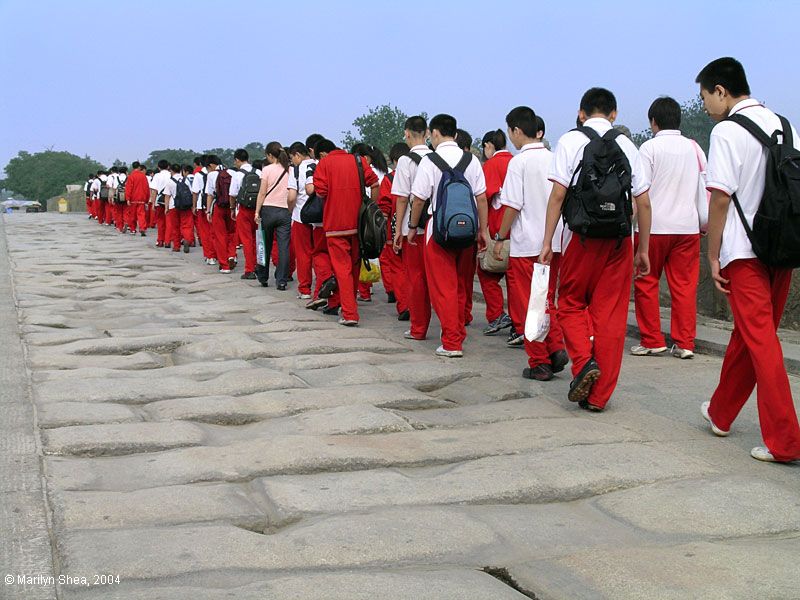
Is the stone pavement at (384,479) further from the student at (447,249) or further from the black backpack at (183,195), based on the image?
the black backpack at (183,195)

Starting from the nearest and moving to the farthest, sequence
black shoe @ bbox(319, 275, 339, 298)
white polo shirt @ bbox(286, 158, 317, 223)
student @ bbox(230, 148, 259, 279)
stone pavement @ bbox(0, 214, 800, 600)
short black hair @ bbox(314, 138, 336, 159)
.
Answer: stone pavement @ bbox(0, 214, 800, 600), black shoe @ bbox(319, 275, 339, 298), short black hair @ bbox(314, 138, 336, 159), white polo shirt @ bbox(286, 158, 317, 223), student @ bbox(230, 148, 259, 279)

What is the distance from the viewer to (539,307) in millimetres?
6355

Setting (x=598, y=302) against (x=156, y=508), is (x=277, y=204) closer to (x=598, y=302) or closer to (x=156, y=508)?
(x=598, y=302)

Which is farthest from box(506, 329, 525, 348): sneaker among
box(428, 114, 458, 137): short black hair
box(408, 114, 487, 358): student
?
box(428, 114, 458, 137): short black hair

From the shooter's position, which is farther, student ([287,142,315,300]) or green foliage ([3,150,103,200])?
green foliage ([3,150,103,200])

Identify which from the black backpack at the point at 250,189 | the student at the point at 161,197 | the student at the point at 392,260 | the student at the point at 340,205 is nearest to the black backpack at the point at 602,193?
the student at the point at 392,260

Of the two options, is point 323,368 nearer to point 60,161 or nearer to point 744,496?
point 744,496

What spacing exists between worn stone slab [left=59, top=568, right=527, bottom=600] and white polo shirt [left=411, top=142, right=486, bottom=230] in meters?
4.85

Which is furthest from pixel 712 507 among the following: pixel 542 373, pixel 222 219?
pixel 222 219

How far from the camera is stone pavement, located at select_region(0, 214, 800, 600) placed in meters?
3.43

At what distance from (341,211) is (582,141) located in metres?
4.22

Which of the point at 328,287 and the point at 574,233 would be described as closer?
the point at 574,233

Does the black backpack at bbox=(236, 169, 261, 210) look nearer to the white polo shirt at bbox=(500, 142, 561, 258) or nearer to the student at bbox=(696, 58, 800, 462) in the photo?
the white polo shirt at bbox=(500, 142, 561, 258)

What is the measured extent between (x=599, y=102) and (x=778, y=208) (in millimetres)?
1676
